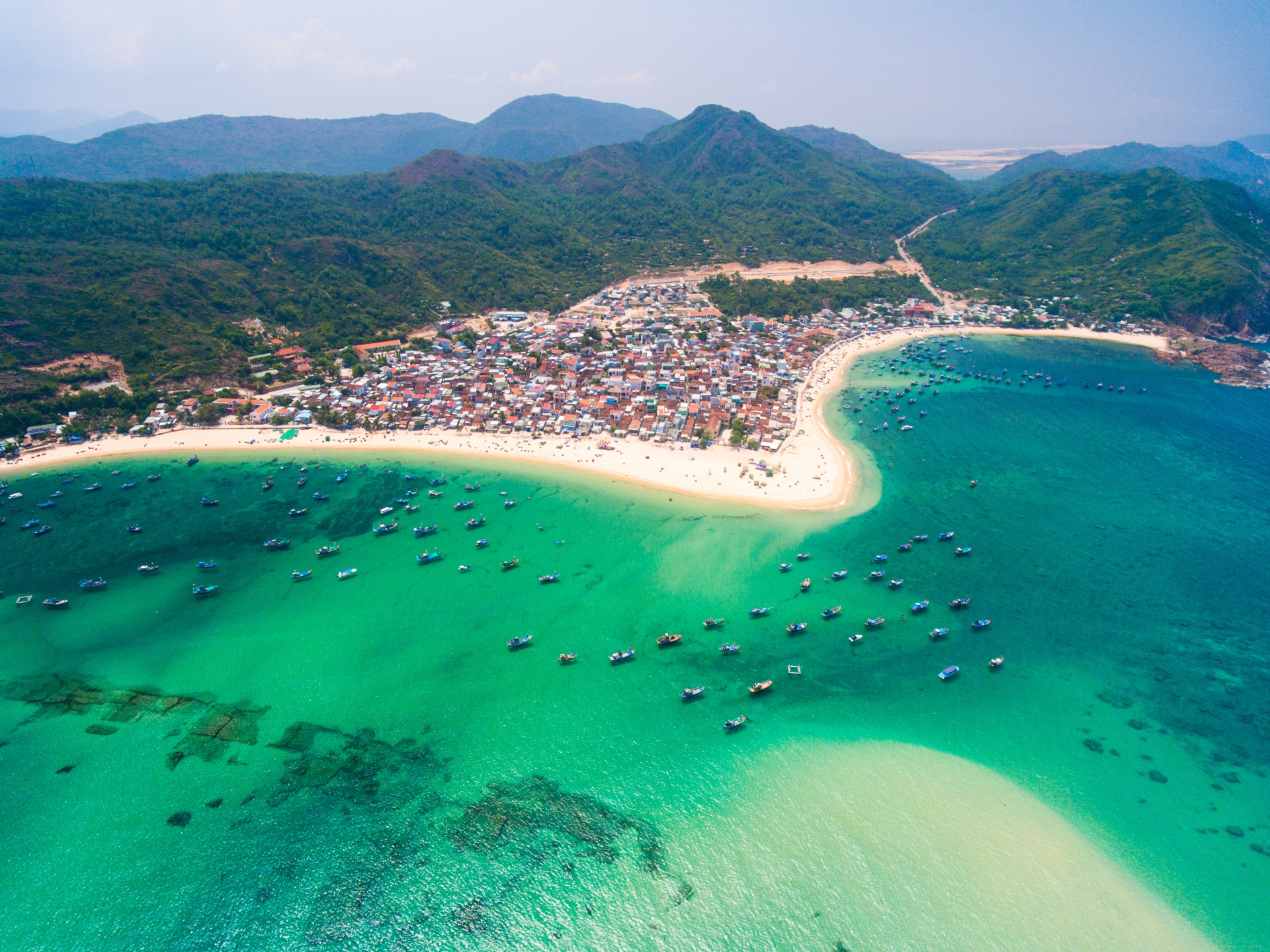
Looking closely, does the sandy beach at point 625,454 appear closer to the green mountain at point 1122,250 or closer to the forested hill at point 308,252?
Result: the forested hill at point 308,252

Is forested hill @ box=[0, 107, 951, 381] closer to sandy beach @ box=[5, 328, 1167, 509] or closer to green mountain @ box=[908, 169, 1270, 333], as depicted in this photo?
sandy beach @ box=[5, 328, 1167, 509]

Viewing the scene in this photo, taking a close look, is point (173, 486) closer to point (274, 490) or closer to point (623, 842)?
point (274, 490)

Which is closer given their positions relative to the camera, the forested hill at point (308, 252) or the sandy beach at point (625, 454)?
the sandy beach at point (625, 454)

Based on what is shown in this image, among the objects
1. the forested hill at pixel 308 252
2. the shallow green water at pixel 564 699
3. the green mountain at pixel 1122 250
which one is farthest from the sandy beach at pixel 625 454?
the green mountain at pixel 1122 250

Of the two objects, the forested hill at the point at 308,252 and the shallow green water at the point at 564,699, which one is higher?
the forested hill at the point at 308,252

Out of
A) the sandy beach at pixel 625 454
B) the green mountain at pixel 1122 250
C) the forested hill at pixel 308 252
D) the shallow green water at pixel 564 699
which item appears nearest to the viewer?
the shallow green water at pixel 564 699

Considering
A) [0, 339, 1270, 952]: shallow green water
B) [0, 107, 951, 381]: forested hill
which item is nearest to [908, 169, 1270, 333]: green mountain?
[0, 107, 951, 381]: forested hill
